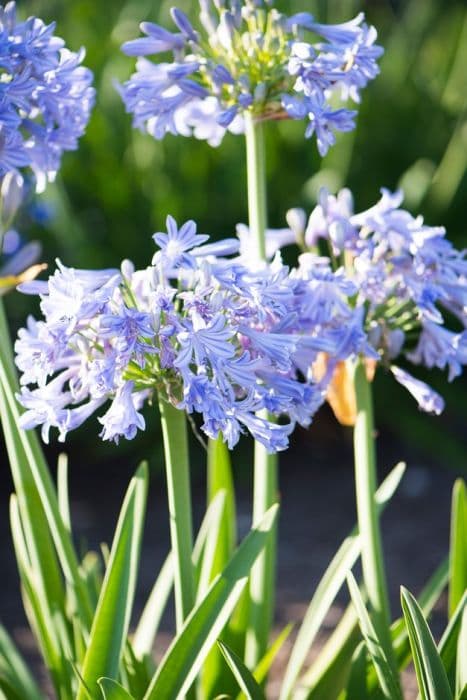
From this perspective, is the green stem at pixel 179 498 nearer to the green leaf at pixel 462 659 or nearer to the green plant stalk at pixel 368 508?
the green plant stalk at pixel 368 508

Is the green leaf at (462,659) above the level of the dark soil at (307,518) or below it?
above

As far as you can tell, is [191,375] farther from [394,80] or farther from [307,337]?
[394,80]

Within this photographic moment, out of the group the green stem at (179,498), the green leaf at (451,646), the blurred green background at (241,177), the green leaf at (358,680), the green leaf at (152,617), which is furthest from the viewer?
the blurred green background at (241,177)

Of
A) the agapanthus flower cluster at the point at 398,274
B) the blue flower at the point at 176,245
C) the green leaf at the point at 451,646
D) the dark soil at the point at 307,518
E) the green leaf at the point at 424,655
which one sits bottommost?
the dark soil at the point at 307,518

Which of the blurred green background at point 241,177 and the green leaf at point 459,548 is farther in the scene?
the blurred green background at point 241,177

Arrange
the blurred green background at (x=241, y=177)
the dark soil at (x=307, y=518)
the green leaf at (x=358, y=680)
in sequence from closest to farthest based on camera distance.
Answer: the green leaf at (x=358, y=680) → the dark soil at (x=307, y=518) → the blurred green background at (x=241, y=177)

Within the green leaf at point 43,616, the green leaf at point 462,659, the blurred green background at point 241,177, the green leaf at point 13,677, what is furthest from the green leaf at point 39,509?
the blurred green background at point 241,177

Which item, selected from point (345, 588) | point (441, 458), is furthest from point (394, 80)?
point (345, 588)

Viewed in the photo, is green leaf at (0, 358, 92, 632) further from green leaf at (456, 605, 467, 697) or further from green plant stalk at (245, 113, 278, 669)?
green leaf at (456, 605, 467, 697)
